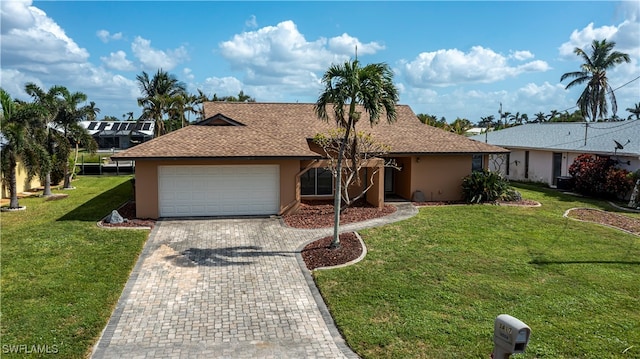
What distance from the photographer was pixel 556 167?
27.2 m

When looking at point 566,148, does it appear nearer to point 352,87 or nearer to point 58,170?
point 352,87

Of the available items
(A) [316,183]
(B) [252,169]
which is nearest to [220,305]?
(B) [252,169]

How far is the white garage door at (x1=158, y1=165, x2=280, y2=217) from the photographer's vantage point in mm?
17125

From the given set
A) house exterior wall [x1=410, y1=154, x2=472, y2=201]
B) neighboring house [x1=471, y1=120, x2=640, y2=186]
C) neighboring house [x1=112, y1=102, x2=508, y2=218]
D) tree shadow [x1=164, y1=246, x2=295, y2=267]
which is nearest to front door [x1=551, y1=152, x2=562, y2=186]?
neighboring house [x1=471, y1=120, x2=640, y2=186]

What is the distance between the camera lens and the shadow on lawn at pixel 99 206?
16.9m

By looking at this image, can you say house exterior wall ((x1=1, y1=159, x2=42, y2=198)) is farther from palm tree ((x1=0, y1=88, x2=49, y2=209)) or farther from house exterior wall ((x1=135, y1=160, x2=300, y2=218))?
house exterior wall ((x1=135, y1=160, x2=300, y2=218))

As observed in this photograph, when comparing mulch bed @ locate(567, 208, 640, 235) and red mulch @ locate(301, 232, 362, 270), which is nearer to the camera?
red mulch @ locate(301, 232, 362, 270)

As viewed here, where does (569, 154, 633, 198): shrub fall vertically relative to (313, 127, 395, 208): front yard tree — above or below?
below

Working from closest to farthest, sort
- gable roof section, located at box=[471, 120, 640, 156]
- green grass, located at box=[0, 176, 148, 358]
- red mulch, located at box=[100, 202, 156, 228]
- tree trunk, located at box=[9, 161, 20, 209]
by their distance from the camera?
green grass, located at box=[0, 176, 148, 358] < red mulch, located at box=[100, 202, 156, 228] < tree trunk, located at box=[9, 161, 20, 209] < gable roof section, located at box=[471, 120, 640, 156]

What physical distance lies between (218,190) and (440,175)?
33.7 feet

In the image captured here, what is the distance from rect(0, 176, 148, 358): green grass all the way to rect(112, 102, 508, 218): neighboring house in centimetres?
277

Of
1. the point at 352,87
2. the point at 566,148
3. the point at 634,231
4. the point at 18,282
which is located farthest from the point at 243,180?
the point at 566,148

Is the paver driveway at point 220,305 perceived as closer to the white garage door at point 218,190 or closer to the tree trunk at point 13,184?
the white garage door at point 218,190

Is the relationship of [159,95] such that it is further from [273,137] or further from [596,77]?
[596,77]
